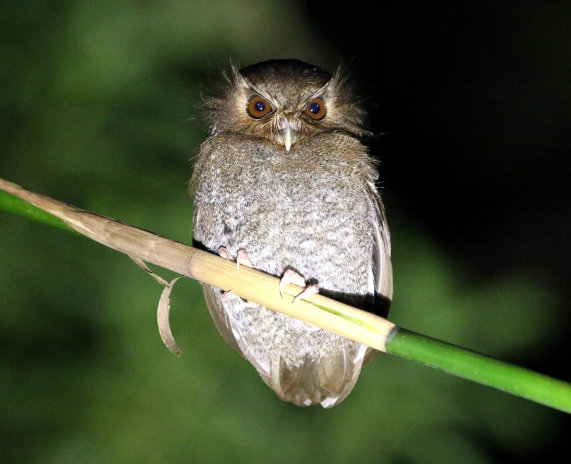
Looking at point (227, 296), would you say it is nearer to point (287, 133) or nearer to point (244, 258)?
point (244, 258)

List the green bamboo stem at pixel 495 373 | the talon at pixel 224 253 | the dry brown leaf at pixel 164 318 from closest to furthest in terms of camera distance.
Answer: the green bamboo stem at pixel 495 373, the dry brown leaf at pixel 164 318, the talon at pixel 224 253

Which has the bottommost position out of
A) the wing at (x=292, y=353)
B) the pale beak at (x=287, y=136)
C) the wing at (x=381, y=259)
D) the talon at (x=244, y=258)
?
the wing at (x=292, y=353)

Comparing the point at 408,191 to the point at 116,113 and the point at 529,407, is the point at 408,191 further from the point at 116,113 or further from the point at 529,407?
the point at 116,113

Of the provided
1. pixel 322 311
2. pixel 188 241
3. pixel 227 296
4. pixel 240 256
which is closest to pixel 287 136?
pixel 240 256

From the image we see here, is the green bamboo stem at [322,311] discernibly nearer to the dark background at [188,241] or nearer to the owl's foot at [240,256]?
the owl's foot at [240,256]

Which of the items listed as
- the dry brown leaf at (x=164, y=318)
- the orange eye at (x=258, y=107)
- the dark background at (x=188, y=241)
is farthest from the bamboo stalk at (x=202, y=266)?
the dark background at (x=188, y=241)

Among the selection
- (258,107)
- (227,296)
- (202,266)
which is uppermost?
(258,107)

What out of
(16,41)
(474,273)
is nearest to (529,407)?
(474,273)
